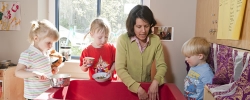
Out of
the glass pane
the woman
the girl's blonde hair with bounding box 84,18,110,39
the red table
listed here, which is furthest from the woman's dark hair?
the glass pane

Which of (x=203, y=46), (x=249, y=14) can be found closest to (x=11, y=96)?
(x=203, y=46)

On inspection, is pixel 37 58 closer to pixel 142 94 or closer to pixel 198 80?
pixel 142 94

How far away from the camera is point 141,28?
1.26 meters

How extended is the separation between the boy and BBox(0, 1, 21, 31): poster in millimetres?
1686

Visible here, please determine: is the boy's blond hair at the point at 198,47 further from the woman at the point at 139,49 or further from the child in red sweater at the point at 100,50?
the child in red sweater at the point at 100,50

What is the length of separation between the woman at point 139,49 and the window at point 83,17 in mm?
853

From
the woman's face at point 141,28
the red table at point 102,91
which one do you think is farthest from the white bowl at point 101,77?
the woman's face at point 141,28

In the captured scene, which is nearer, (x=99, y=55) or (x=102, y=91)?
(x=102, y=91)

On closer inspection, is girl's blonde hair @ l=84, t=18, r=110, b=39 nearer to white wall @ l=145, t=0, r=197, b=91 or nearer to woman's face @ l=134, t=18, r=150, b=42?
woman's face @ l=134, t=18, r=150, b=42

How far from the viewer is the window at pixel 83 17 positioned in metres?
2.17

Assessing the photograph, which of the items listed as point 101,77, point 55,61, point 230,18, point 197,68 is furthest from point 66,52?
point 230,18

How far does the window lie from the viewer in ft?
7.11

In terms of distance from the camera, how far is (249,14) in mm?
842

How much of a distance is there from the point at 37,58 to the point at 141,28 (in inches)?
29.3
